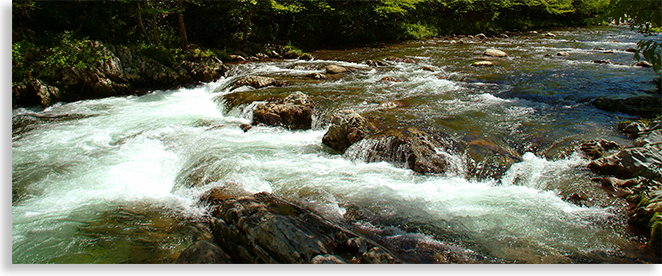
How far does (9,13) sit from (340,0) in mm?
21151

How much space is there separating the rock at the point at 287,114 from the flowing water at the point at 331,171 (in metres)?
0.30

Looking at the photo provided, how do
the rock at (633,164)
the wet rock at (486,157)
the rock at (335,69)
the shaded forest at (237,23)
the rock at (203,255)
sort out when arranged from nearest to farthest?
the rock at (203,255), the rock at (633,164), the wet rock at (486,157), the shaded forest at (237,23), the rock at (335,69)

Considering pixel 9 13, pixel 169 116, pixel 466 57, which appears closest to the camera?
pixel 9 13

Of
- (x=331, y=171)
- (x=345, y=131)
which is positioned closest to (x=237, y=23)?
(x=345, y=131)

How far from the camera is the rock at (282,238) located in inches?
137

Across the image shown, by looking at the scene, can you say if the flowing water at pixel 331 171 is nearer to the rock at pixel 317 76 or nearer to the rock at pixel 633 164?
the rock at pixel 633 164

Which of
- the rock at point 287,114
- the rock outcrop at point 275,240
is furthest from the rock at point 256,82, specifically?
the rock outcrop at point 275,240

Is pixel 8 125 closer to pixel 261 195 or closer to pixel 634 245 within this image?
pixel 261 195

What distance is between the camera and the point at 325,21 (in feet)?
71.9

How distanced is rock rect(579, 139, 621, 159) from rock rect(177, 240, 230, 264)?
6.62 meters

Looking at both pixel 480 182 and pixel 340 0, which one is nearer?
pixel 480 182

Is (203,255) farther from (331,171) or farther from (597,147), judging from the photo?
(597,147)
